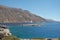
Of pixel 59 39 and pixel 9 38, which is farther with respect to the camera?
pixel 59 39

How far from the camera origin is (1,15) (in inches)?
285

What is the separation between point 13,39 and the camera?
400 cm

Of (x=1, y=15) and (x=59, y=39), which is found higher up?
(x=1, y=15)

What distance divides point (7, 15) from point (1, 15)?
658mm

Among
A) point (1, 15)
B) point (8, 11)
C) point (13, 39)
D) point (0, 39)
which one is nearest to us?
point (13, 39)

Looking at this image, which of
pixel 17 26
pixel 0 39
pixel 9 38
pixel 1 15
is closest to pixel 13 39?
pixel 9 38

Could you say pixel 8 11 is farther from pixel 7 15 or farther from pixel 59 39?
pixel 59 39

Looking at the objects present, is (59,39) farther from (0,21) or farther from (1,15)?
(0,21)

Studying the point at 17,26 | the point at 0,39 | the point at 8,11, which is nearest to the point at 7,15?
the point at 8,11

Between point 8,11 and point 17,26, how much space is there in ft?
17.3

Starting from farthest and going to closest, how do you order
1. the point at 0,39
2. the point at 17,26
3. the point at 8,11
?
the point at 17,26 < the point at 8,11 < the point at 0,39

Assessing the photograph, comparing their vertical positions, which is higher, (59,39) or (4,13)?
(4,13)

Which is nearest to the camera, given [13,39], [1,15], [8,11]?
[13,39]

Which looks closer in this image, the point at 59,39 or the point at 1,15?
the point at 59,39
